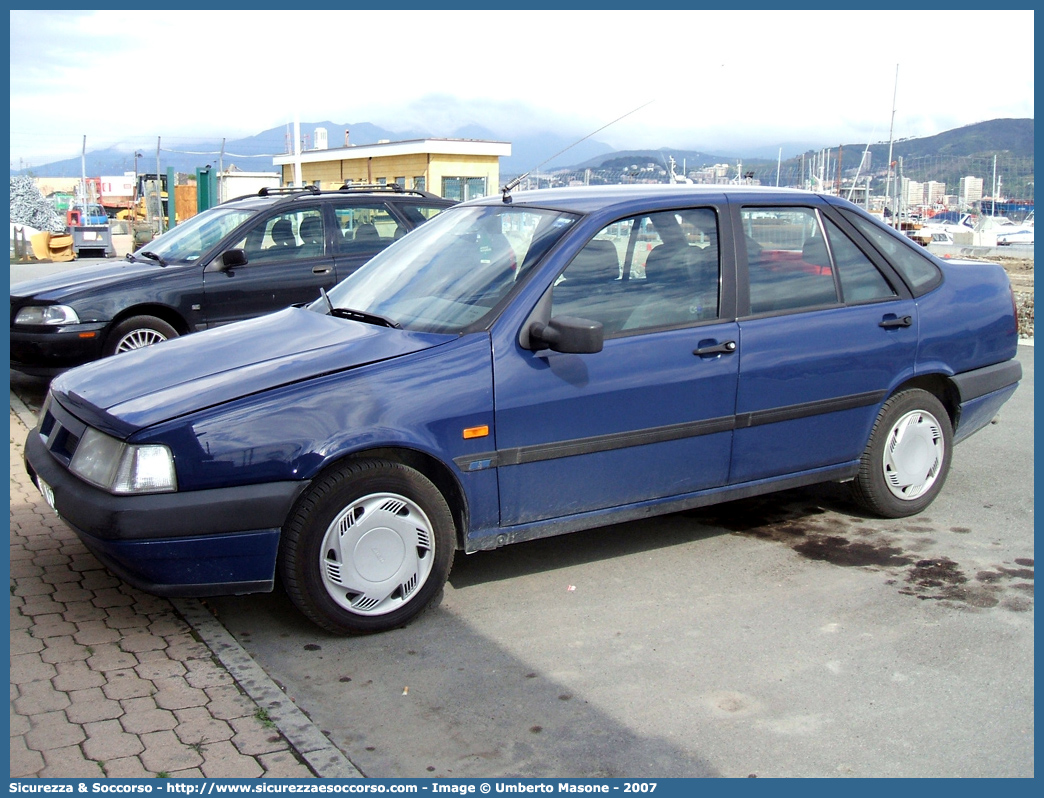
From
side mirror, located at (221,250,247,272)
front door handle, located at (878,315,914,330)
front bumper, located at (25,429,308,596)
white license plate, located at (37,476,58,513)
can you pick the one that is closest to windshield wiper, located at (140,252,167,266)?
side mirror, located at (221,250,247,272)

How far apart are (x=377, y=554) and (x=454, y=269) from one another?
147 centimetres

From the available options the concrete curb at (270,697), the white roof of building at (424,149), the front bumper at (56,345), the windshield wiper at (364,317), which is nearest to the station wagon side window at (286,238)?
the front bumper at (56,345)

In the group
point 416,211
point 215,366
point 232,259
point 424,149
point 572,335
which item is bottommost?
point 215,366

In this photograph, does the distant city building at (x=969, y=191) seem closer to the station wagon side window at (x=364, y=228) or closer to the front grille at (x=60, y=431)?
the station wagon side window at (x=364, y=228)

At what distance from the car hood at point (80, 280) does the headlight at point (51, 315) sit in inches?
3.1

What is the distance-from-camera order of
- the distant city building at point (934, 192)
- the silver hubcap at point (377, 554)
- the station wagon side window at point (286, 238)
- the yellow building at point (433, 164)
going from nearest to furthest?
the silver hubcap at point (377, 554) < the station wagon side window at point (286, 238) < the yellow building at point (433, 164) < the distant city building at point (934, 192)

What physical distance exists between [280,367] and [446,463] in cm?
79

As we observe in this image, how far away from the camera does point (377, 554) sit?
417 centimetres

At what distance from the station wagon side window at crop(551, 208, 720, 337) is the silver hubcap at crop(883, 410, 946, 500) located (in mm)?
1486

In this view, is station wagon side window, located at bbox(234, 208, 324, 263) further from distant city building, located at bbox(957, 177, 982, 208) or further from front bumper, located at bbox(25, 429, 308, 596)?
distant city building, located at bbox(957, 177, 982, 208)

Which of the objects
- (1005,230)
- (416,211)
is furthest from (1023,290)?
(1005,230)

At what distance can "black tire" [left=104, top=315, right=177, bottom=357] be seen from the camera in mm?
8766

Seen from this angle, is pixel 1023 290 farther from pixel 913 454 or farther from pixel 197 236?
pixel 913 454

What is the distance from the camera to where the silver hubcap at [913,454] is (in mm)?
5633
